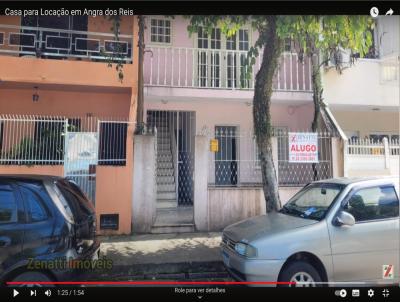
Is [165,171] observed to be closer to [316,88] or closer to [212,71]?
[212,71]

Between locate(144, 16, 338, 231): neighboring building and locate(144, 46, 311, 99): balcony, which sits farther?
locate(144, 46, 311, 99): balcony

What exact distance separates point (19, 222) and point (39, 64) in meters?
5.69

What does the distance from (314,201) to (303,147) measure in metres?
3.46

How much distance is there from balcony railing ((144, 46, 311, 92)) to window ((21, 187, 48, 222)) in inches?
244

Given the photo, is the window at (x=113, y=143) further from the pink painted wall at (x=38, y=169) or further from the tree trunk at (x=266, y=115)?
the tree trunk at (x=266, y=115)

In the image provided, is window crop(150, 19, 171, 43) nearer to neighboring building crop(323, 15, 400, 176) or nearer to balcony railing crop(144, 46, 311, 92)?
balcony railing crop(144, 46, 311, 92)

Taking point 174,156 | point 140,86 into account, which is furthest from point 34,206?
point 174,156

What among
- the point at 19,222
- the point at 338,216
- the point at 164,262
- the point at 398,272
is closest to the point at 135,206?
the point at 164,262

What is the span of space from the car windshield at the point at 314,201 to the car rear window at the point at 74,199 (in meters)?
2.89

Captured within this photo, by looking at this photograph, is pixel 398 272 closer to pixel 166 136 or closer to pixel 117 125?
pixel 117 125

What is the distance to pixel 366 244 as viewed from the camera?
397 centimetres

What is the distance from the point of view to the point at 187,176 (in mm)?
9422

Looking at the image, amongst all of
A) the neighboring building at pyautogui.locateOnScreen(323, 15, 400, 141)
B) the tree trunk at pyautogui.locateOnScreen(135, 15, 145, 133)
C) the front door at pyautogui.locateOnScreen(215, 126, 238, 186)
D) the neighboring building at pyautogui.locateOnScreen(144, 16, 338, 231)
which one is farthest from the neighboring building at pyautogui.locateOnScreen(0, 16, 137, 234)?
the neighboring building at pyautogui.locateOnScreen(323, 15, 400, 141)

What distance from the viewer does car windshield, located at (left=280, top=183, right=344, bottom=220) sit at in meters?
4.27
